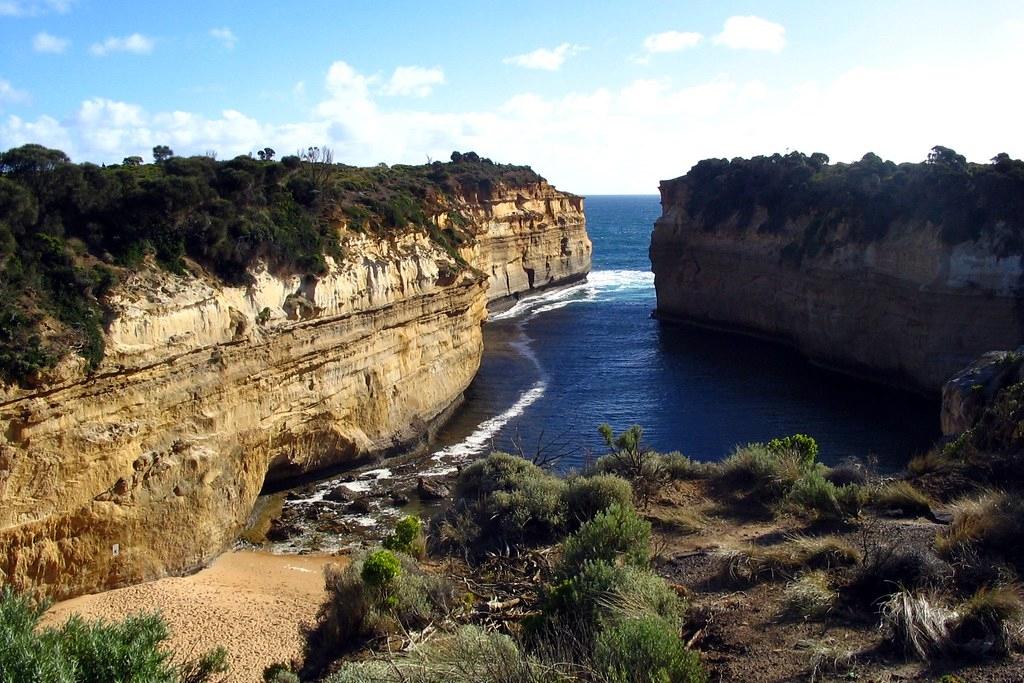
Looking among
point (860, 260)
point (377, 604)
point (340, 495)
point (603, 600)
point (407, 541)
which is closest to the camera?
point (603, 600)

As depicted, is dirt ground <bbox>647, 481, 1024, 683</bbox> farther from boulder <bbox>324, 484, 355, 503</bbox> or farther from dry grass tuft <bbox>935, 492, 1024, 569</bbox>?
boulder <bbox>324, 484, 355, 503</bbox>

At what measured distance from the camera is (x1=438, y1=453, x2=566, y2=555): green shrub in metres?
14.5

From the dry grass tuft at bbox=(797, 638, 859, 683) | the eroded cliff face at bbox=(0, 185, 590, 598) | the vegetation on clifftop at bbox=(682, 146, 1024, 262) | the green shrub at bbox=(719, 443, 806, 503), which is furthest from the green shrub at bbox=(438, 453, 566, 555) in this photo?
the vegetation on clifftop at bbox=(682, 146, 1024, 262)

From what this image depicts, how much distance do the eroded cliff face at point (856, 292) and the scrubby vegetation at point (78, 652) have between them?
35505 millimetres

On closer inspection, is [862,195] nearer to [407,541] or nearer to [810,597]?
[407,541]

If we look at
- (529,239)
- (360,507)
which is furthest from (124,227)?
(529,239)

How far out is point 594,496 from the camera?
576 inches

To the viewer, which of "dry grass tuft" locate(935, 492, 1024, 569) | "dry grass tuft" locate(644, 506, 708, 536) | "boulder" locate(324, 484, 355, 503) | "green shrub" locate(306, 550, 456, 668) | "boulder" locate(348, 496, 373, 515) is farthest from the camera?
"boulder" locate(324, 484, 355, 503)

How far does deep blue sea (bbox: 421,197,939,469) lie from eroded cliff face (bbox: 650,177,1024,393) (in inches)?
67.5

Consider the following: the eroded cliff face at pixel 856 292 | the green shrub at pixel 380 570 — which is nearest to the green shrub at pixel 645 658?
the green shrub at pixel 380 570

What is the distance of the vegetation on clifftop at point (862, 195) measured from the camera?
37406 mm

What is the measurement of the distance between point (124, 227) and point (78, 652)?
17219 mm

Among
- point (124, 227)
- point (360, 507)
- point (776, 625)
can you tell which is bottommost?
point (360, 507)

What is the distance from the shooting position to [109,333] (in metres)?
20.0
